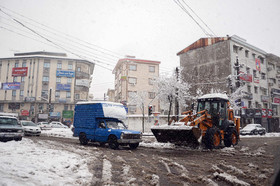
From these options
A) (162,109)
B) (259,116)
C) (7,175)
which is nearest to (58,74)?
(162,109)

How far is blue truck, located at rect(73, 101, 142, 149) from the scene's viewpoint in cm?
1192

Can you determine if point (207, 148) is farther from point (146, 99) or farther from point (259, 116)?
point (146, 99)

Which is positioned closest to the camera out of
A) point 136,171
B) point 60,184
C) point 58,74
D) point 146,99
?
point 60,184

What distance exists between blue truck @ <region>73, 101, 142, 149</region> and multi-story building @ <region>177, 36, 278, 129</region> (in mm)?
26513

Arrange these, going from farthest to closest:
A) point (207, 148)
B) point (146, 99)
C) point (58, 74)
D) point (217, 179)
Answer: point (58, 74), point (146, 99), point (207, 148), point (217, 179)

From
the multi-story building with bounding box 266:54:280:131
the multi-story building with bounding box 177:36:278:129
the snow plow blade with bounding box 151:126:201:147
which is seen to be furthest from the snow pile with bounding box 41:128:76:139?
the multi-story building with bounding box 266:54:280:131

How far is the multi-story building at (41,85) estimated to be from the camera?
5269 cm

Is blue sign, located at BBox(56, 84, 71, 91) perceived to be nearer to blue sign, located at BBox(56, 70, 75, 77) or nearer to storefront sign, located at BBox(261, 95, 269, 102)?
blue sign, located at BBox(56, 70, 75, 77)

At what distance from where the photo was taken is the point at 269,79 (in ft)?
155

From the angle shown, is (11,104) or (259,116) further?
(11,104)

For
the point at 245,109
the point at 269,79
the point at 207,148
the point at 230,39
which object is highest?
the point at 230,39

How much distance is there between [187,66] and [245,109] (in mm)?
13953

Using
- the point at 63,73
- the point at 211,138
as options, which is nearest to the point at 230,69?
the point at 211,138

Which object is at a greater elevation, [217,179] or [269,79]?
[269,79]
